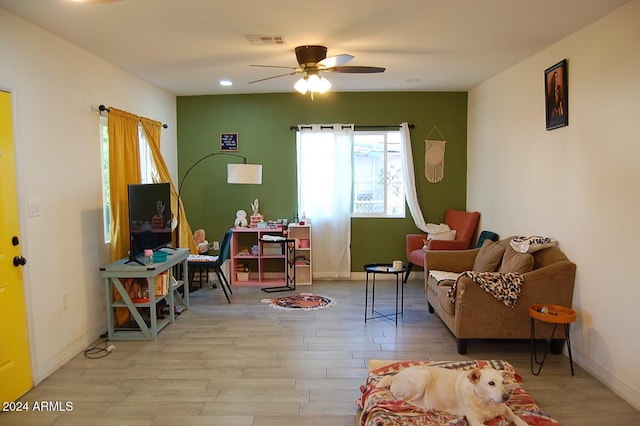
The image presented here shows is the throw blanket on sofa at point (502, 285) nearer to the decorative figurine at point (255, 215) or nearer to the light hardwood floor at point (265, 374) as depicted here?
the light hardwood floor at point (265, 374)

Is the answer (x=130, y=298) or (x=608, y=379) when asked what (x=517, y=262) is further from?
(x=130, y=298)

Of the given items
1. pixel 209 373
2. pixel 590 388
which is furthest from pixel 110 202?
pixel 590 388

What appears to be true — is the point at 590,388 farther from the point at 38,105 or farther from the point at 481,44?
the point at 38,105

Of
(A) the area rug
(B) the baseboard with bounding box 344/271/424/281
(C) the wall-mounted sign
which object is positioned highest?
(C) the wall-mounted sign

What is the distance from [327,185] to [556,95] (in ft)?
10.4

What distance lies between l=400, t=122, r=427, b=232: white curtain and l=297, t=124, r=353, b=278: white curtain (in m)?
0.75

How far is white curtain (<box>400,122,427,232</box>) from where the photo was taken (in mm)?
6141

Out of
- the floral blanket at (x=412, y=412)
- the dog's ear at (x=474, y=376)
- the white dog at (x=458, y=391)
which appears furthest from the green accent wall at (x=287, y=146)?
the dog's ear at (x=474, y=376)

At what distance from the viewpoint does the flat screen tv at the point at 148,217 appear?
4090mm

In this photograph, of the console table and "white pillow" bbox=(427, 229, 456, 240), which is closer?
the console table

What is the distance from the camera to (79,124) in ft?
12.6

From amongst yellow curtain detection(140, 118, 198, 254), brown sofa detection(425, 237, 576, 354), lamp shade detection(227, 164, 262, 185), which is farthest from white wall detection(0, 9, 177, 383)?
brown sofa detection(425, 237, 576, 354)

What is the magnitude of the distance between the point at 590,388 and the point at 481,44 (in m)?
2.89

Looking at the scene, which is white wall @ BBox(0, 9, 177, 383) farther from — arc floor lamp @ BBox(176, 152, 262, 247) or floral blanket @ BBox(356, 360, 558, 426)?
floral blanket @ BBox(356, 360, 558, 426)
